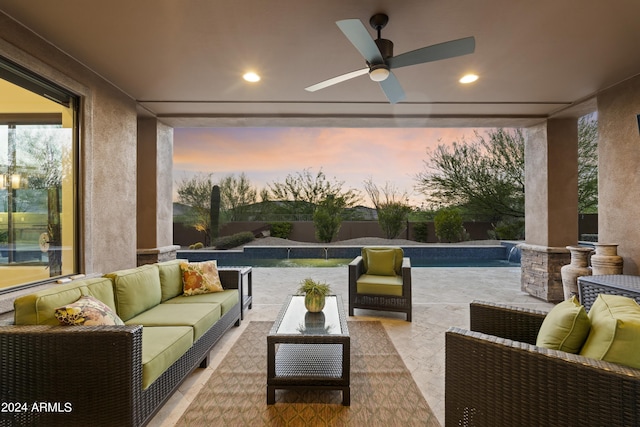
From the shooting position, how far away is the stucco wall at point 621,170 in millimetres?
3229

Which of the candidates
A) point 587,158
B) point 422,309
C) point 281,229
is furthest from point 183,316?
point 587,158

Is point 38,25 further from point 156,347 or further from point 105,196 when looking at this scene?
point 156,347

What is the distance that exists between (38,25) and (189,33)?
113cm

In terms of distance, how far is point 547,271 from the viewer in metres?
4.26

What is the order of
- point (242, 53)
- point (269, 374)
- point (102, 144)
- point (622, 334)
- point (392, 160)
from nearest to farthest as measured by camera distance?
point (622, 334), point (269, 374), point (242, 53), point (102, 144), point (392, 160)

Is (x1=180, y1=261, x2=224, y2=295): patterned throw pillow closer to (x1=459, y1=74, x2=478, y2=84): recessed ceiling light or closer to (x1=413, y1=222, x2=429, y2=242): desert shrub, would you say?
(x1=459, y1=74, x2=478, y2=84): recessed ceiling light

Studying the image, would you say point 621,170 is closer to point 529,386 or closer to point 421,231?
point 529,386

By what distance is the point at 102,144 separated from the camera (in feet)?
10.4

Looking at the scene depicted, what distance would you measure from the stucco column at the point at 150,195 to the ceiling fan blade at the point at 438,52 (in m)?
3.70

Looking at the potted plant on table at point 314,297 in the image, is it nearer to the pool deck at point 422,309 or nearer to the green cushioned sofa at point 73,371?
the pool deck at point 422,309

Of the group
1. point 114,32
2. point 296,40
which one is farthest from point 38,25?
point 296,40

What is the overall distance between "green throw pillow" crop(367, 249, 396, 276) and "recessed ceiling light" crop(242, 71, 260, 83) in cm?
255

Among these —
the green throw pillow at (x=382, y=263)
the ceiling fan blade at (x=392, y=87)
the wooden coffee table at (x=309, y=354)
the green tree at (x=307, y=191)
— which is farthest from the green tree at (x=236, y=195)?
the wooden coffee table at (x=309, y=354)

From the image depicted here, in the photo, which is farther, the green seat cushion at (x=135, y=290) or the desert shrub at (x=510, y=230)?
the desert shrub at (x=510, y=230)
